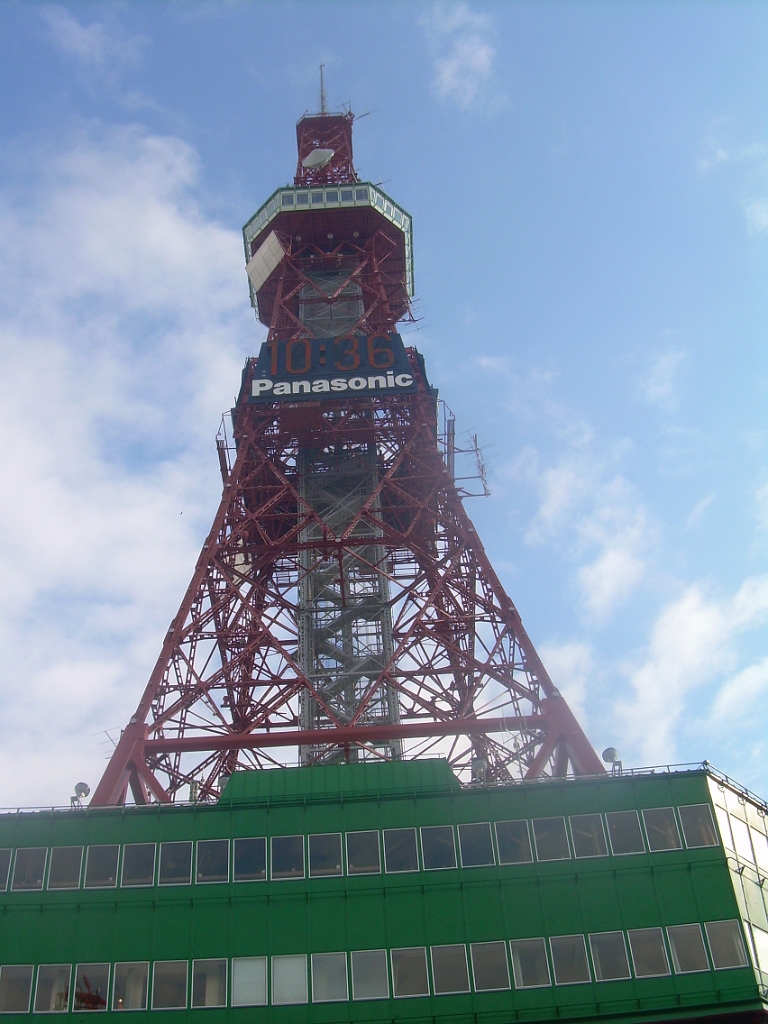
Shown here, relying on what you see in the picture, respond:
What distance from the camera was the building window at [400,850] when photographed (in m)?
34.7

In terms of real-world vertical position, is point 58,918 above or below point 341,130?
below

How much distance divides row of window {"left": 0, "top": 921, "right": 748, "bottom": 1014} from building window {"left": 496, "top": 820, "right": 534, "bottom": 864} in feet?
8.39

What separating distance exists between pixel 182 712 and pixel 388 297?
106 feet

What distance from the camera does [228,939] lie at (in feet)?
110

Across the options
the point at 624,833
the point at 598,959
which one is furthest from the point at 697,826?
the point at 598,959

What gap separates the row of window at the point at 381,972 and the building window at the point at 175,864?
249 centimetres

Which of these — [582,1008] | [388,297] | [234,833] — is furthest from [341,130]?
[582,1008]

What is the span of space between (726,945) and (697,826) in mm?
3678

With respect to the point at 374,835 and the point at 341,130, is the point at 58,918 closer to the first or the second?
the point at 374,835

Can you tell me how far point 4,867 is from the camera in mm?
35031

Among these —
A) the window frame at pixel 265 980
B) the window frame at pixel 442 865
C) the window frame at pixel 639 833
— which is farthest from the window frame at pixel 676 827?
the window frame at pixel 265 980

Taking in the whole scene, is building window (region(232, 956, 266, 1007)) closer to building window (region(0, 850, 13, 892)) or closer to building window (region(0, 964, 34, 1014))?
building window (region(0, 964, 34, 1014))

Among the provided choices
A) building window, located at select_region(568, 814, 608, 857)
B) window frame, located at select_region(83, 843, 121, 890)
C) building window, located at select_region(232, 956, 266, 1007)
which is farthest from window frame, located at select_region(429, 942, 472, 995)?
window frame, located at select_region(83, 843, 121, 890)

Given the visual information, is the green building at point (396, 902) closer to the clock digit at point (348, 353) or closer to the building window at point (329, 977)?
the building window at point (329, 977)
